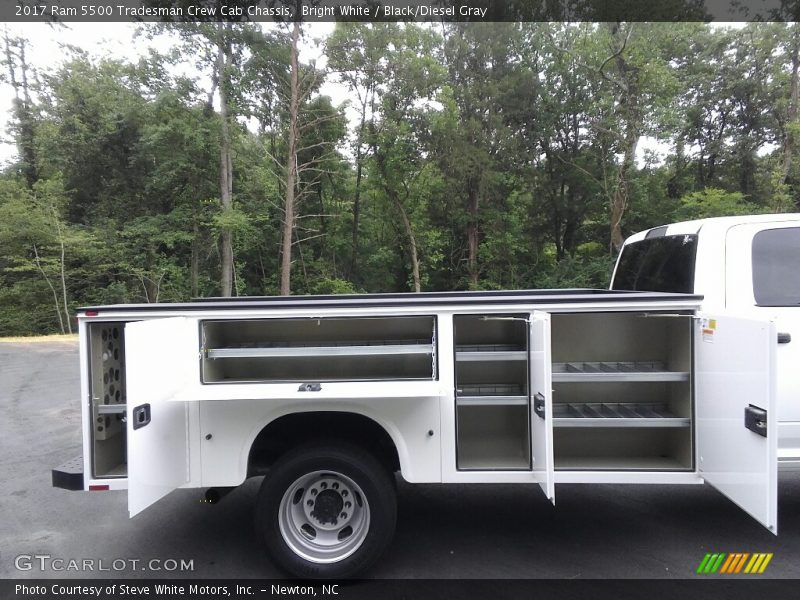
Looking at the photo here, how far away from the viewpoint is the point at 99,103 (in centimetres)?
2483

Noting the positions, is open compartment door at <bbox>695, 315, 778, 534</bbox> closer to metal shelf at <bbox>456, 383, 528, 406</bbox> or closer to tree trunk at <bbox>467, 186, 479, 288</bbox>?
metal shelf at <bbox>456, 383, 528, 406</bbox>

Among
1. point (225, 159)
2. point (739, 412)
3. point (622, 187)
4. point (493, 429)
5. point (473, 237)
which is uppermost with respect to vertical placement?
point (225, 159)

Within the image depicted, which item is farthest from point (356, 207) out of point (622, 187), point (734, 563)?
point (734, 563)

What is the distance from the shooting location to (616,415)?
3.75 metres

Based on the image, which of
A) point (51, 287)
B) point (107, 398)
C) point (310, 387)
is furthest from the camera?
point (51, 287)

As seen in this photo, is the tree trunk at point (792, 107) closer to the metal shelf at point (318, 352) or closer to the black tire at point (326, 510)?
the metal shelf at point (318, 352)

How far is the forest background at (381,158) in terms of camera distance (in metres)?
21.0

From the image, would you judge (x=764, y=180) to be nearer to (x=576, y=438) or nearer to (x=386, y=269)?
(x=386, y=269)

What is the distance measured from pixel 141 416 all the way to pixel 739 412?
3.42 metres

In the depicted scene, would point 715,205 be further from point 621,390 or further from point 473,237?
point 621,390

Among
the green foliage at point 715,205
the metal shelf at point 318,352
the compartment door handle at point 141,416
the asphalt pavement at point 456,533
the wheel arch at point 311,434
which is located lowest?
the asphalt pavement at point 456,533

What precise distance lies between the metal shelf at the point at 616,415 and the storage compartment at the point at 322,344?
1.09m

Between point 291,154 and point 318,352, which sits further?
point 291,154

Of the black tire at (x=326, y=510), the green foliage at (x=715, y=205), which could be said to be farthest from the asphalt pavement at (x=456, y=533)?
the green foliage at (x=715, y=205)
